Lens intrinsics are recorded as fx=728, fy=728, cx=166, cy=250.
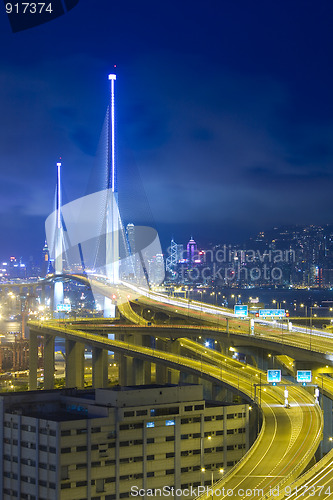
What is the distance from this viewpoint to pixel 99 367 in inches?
1257

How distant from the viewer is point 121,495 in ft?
56.9

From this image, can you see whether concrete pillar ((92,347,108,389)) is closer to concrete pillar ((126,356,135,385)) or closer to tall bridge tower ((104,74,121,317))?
concrete pillar ((126,356,135,385))

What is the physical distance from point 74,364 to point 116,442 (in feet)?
53.0

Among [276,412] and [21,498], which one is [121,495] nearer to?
[21,498]

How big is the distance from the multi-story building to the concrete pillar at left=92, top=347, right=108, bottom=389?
11.9 metres

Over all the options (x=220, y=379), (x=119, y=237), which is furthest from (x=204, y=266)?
(x=220, y=379)

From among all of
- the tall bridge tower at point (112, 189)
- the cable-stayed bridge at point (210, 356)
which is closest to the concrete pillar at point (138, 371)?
the cable-stayed bridge at point (210, 356)

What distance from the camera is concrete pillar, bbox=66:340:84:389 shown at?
→ 33250mm

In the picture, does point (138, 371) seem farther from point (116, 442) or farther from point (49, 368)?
point (116, 442)

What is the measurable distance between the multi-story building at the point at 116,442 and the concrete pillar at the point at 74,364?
1347 centimetres

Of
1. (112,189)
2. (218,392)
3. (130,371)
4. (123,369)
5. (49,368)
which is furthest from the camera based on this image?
(112,189)

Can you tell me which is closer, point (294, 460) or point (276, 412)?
point (294, 460)

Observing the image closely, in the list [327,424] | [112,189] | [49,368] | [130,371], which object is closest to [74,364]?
[49,368]

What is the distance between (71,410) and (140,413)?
7.37 feet
